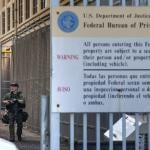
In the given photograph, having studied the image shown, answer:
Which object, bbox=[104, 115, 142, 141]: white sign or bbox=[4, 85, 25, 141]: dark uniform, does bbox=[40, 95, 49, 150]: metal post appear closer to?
bbox=[104, 115, 142, 141]: white sign

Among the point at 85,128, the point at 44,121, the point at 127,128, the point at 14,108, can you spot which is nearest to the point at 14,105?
the point at 14,108

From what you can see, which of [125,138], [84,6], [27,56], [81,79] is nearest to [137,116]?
[125,138]

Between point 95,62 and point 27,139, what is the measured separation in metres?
12.3

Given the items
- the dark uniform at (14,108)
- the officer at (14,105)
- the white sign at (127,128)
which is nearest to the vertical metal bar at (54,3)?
the white sign at (127,128)

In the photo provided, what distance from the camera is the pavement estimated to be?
18.4 meters

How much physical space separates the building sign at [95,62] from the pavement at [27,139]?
8.39 meters

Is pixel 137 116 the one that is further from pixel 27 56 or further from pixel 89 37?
pixel 27 56

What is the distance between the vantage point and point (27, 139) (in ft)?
68.7

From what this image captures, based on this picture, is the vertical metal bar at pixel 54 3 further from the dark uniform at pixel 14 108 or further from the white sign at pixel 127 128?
the dark uniform at pixel 14 108

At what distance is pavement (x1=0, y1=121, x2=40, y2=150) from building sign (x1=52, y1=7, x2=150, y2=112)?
27.5 feet

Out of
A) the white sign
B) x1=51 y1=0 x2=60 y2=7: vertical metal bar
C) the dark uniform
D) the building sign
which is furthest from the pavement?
x1=51 y1=0 x2=60 y2=7: vertical metal bar

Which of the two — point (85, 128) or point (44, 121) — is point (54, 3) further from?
point (85, 128)

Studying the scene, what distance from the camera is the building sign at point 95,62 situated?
8.96 meters

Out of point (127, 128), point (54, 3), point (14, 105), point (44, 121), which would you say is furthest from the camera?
point (14, 105)
